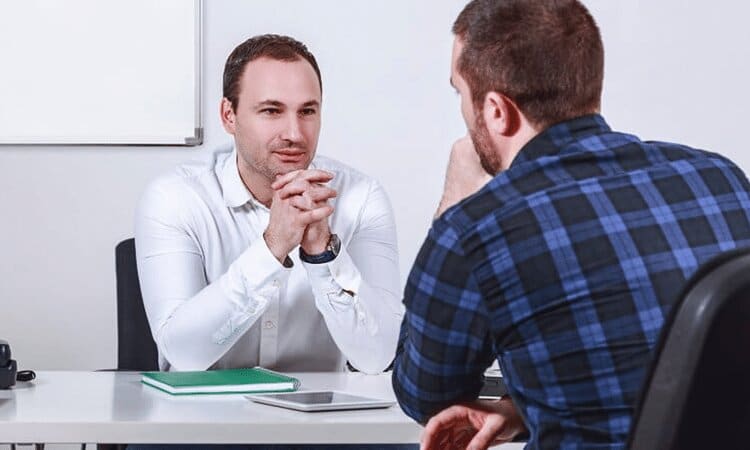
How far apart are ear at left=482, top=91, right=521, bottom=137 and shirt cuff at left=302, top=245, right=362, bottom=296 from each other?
91cm

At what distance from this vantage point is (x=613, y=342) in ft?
3.78

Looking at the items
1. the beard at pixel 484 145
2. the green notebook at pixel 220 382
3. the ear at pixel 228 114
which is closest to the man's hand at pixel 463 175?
the beard at pixel 484 145

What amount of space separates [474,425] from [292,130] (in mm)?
1200

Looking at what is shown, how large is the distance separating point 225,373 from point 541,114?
37.7 inches

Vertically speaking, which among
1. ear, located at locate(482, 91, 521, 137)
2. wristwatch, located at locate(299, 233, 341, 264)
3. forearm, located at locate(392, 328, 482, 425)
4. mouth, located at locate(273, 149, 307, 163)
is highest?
ear, located at locate(482, 91, 521, 137)

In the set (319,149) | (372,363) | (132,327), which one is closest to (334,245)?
(372,363)

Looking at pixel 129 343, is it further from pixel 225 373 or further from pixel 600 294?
pixel 600 294

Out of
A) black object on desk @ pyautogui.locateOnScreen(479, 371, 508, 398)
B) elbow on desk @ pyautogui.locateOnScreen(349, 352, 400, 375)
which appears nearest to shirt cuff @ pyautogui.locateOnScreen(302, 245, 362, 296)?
elbow on desk @ pyautogui.locateOnScreen(349, 352, 400, 375)

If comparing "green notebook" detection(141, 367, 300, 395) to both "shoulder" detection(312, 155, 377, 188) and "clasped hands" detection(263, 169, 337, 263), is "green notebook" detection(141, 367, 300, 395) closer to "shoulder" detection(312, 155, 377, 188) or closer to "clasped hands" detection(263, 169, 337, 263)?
"clasped hands" detection(263, 169, 337, 263)

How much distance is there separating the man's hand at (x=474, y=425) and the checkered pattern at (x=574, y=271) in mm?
90

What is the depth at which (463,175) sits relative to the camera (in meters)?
1.61

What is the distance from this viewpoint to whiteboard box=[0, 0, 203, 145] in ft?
11.5

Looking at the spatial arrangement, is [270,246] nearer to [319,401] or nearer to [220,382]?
[220,382]

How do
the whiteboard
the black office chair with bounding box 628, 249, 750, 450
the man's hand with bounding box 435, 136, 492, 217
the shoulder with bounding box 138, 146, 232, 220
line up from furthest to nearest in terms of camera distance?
the whiteboard
the shoulder with bounding box 138, 146, 232, 220
the man's hand with bounding box 435, 136, 492, 217
the black office chair with bounding box 628, 249, 750, 450
